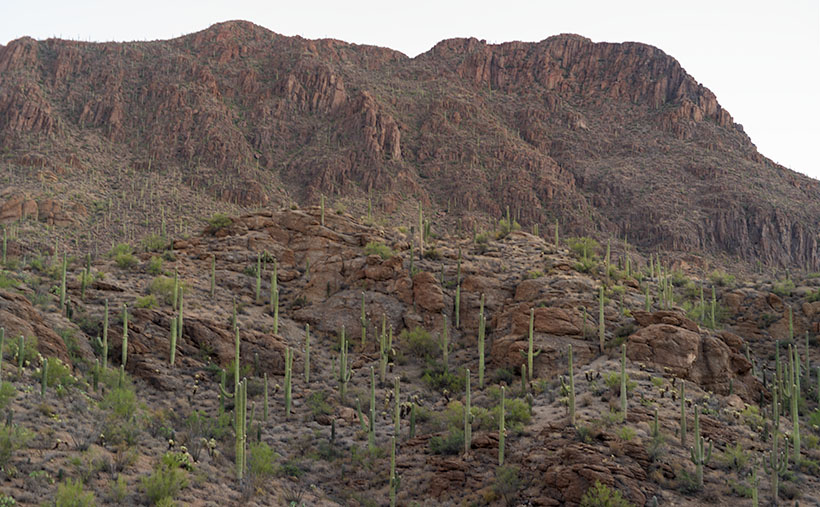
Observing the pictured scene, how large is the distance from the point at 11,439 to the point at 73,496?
255 centimetres

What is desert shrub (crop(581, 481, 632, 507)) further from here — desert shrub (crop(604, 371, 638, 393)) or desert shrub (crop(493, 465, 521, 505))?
desert shrub (crop(604, 371, 638, 393))

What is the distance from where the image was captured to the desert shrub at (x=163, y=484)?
16.0 m

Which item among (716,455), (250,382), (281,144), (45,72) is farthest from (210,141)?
(716,455)

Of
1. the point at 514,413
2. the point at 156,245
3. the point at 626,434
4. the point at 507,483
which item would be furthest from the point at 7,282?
the point at 626,434

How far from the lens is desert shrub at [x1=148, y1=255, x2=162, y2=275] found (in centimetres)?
3298

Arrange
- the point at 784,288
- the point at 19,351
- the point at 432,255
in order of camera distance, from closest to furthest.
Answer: the point at 19,351, the point at 784,288, the point at 432,255

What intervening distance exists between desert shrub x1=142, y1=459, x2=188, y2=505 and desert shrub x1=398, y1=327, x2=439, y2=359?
1490 centimetres

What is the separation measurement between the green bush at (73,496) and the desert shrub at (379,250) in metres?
22.8

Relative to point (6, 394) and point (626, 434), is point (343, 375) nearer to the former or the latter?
point (626, 434)

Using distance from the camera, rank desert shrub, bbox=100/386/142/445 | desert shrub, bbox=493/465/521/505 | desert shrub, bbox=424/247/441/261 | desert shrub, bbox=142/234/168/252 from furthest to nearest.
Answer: desert shrub, bbox=424/247/441/261
desert shrub, bbox=142/234/168/252
desert shrub, bbox=493/465/521/505
desert shrub, bbox=100/386/142/445

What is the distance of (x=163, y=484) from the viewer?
53.3ft

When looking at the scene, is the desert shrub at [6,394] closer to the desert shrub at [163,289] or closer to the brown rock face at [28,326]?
the brown rock face at [28,326]

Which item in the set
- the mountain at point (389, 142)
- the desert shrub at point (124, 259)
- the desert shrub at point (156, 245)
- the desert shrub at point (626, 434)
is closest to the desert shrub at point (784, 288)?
the desert shrub at point (626, 434)

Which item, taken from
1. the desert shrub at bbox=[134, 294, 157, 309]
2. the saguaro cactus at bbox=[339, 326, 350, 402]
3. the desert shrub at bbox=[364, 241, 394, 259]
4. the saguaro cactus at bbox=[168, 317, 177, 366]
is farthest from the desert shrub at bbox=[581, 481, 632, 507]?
the desert shrub at bbox=[364, 241, 394, 259]
